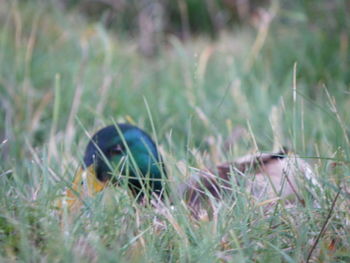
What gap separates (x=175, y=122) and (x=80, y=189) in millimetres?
1619

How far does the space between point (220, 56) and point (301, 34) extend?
1.95 feet

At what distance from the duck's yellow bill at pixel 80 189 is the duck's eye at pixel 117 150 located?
0.22 m

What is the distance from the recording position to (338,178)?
193 centimetres

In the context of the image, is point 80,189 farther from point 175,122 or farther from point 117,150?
point 175,122

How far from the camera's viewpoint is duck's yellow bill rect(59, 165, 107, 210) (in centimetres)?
179

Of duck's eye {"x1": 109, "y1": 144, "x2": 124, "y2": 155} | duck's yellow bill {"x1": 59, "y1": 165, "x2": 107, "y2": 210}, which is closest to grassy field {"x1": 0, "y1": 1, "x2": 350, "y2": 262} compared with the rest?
duck's yellow bill {"x1": 59, "y1": 165, "x2": 107, "y2": 210}

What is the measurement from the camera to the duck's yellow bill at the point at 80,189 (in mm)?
1788

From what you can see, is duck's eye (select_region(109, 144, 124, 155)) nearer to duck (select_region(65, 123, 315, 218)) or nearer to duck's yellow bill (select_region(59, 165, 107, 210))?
duck (select_region(65, 123, 315, 218))

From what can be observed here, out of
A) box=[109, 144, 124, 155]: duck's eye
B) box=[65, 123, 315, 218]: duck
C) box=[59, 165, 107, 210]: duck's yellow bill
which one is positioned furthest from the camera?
box=[109, 144, 124, 155]: duck's eye

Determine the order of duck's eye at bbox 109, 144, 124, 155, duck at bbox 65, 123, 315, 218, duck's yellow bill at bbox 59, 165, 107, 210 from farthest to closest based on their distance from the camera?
duck's eye at bbox 109, 144, 124, 155 → duck at bbox 65, 123, 315, 218 → duck's yellow bill at bbox 59, 165, 107, 210

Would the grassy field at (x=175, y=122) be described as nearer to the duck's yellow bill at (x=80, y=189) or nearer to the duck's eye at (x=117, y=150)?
the duck's yellow bill at (x=80, y=189)

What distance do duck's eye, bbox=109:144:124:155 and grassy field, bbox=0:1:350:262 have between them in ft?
0.48

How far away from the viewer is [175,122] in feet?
11.5

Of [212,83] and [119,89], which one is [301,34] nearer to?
[212,83]
